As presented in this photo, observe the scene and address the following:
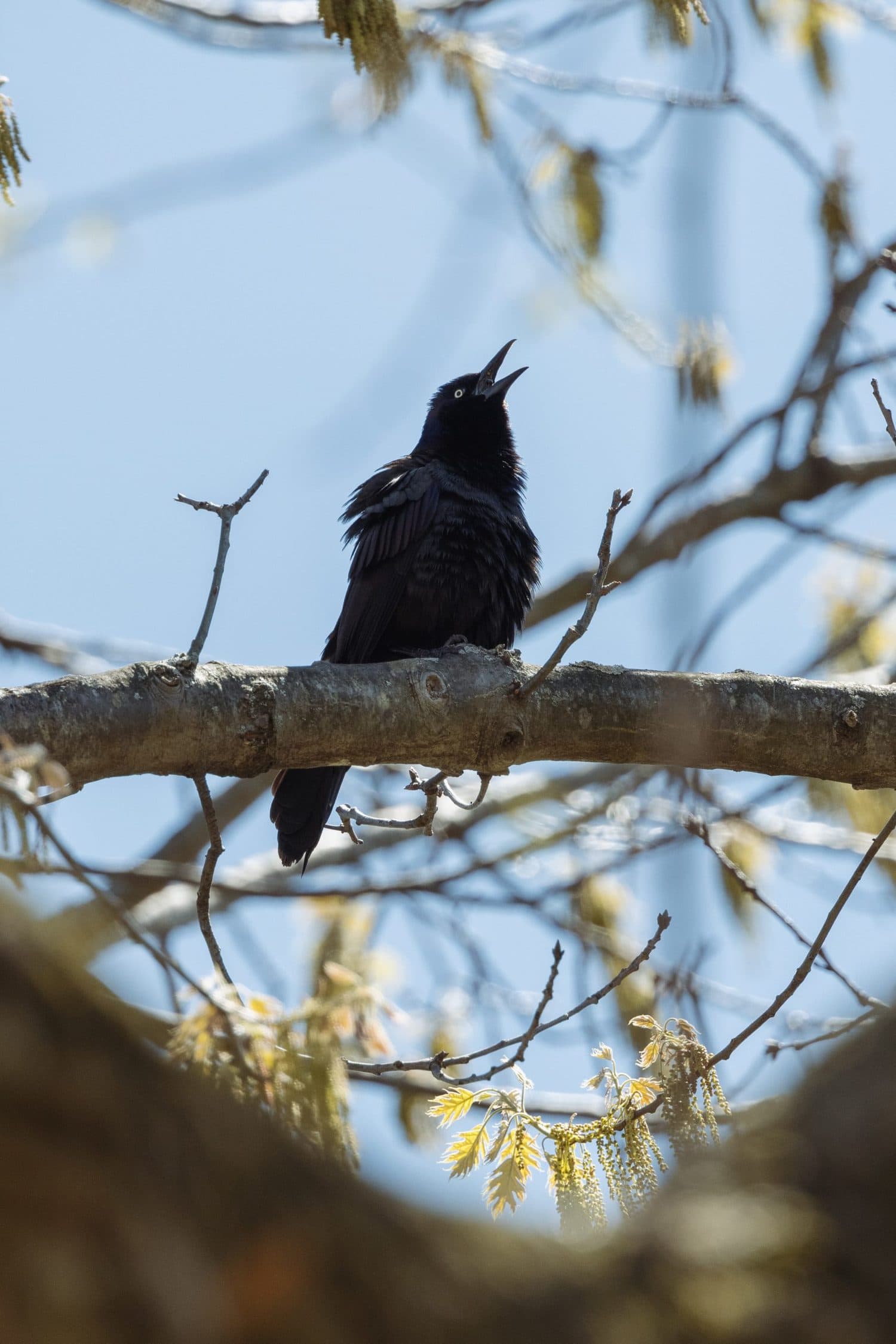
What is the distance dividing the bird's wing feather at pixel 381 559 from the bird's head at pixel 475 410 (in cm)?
71

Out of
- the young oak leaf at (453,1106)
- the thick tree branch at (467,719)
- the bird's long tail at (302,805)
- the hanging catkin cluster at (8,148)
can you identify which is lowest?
the young oak leaf at (453,1106)

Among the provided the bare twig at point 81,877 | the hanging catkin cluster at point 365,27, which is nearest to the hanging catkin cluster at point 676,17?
the hanging catkin cluster at point 365,27

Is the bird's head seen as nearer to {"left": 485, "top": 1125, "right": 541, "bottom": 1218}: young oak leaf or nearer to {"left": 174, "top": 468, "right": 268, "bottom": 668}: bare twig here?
{"left": 174, "top": 468, "right": 268, "bottom": 668}: bare twig

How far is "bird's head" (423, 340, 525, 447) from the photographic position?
5.81 meters

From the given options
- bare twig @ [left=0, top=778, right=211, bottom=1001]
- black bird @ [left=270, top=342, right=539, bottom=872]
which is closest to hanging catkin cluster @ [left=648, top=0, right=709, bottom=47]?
black bird @ [left=270, top=342, right=539, bottom=872]

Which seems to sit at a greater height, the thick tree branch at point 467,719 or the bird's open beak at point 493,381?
the bird's open beak at point 493,381

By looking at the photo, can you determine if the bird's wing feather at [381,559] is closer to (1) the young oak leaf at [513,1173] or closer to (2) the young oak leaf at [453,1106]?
(2) the young oak leaf at [453,1106]

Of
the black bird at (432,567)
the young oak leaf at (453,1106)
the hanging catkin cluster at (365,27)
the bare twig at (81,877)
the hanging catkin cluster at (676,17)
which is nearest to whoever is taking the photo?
the bare twig at (81,877)

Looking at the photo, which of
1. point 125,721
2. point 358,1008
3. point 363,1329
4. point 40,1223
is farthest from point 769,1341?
point 358,1008

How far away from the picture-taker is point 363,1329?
2.53 feet

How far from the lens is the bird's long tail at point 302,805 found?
175 inches

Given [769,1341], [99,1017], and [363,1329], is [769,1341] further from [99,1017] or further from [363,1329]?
[99,1017]

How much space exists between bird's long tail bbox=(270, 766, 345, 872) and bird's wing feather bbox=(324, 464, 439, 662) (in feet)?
2.00

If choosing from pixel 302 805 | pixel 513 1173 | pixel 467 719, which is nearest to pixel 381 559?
pixel 302 805
